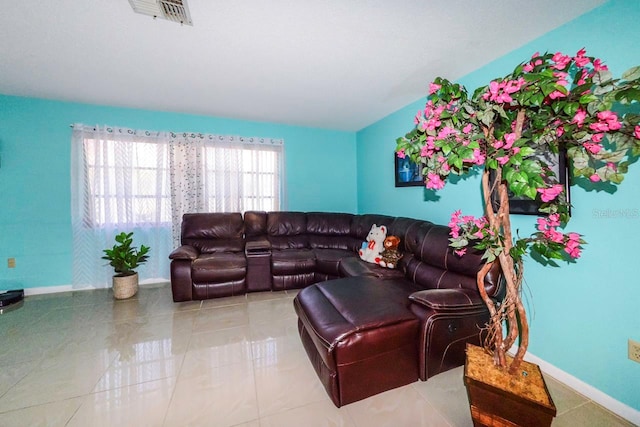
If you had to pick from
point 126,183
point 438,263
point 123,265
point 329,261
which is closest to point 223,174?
point 126,183

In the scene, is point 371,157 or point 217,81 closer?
point 217,81

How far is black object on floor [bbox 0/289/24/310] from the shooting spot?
99.9 inches

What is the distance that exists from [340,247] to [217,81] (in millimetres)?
2639

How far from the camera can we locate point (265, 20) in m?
1.55

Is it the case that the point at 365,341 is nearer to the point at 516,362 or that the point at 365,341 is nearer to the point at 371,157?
the point at 516,362

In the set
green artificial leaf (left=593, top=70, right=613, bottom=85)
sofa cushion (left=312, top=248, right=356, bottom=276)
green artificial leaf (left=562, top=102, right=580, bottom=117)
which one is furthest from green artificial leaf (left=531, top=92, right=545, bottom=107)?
sofa cushion (left=312, top=248, right=356, bottom=276)

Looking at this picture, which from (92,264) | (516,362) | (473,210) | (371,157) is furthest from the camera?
(371,157)

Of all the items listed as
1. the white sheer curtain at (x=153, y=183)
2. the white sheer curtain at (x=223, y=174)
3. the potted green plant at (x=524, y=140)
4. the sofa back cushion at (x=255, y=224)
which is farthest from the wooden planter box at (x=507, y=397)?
the white sheer curtain at (x=153, y=183)

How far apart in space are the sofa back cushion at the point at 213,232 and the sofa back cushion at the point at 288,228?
1.51 feet

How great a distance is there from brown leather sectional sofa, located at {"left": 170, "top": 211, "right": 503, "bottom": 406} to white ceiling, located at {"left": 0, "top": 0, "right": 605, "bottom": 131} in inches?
61.0

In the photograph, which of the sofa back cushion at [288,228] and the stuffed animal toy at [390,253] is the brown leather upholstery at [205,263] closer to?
the sofa back cushion at [288,228]

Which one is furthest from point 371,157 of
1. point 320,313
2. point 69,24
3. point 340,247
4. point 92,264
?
point 92,264

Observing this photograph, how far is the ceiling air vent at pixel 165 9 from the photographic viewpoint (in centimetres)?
141

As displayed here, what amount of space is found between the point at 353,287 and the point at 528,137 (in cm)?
143
